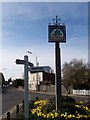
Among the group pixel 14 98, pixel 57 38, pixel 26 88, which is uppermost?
pixel 57 38

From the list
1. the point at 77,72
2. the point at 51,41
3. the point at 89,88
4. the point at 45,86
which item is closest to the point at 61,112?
the point at 51,41

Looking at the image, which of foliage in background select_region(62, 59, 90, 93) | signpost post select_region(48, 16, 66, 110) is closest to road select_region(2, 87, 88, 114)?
signpost post select_region(48, 16, 66, 110)

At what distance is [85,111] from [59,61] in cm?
302

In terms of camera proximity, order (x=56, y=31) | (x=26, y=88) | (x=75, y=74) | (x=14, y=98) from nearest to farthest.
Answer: (x=26, y=88) < (x=56, y=31) < (x=14, y=98) < (x=75, y=74)

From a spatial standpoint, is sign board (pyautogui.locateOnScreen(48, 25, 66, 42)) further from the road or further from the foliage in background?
the foliage in background

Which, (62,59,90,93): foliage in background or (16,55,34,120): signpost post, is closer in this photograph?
(16,55,34,120): signpost post

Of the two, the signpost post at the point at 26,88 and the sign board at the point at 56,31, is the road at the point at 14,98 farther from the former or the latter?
the signpost post at the point at 26,88

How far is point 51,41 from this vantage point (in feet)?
53.9

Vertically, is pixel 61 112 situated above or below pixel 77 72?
below

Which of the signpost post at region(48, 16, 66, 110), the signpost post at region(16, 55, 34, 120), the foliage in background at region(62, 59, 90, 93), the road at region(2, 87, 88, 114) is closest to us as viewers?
the signpost post at region(16, 55, 34, 120)

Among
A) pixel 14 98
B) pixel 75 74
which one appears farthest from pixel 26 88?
pixel 75 74

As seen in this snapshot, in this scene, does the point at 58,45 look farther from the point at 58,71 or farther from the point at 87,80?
the point at 87,80

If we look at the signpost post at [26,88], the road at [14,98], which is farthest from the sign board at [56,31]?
the signpost post at [26,88]

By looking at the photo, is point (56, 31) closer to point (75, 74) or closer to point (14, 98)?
point (14, 98)
